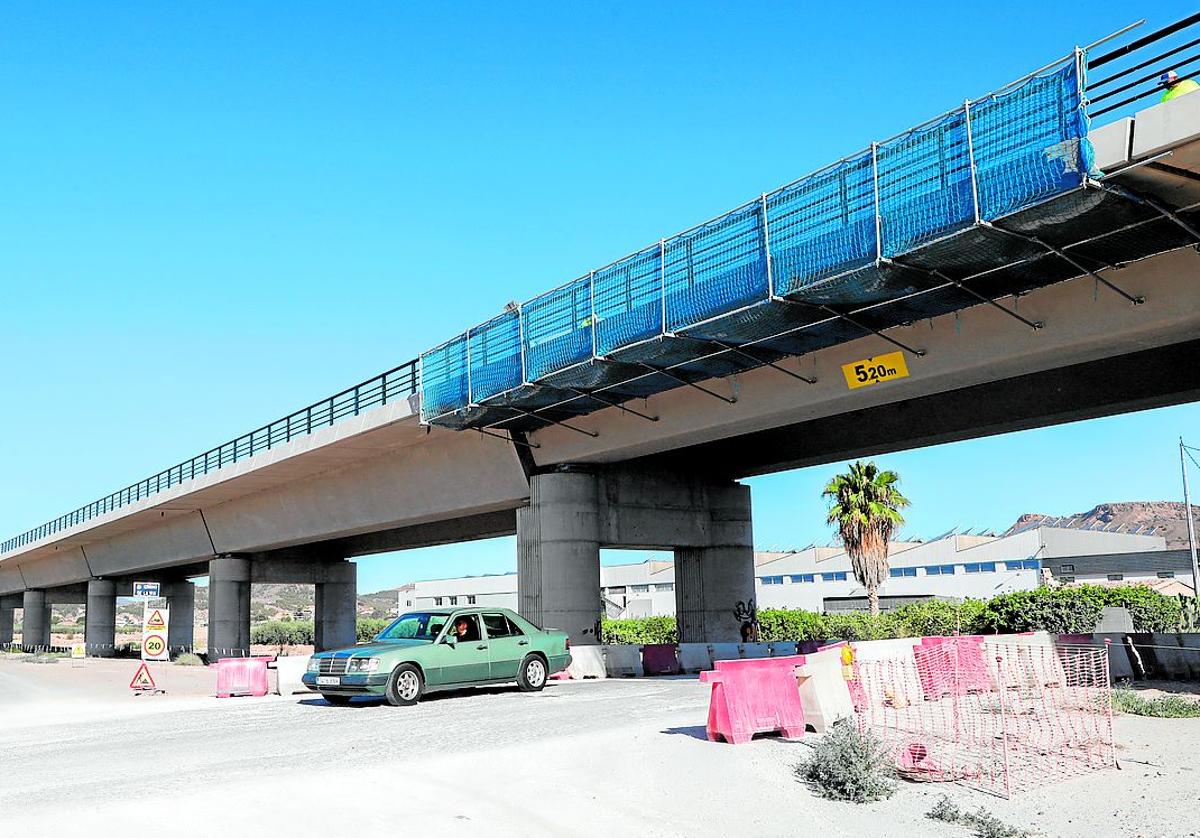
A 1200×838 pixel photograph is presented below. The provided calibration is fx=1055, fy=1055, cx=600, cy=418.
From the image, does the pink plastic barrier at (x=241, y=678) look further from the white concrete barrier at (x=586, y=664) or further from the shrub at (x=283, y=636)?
the shrub at (x=283, y=636)

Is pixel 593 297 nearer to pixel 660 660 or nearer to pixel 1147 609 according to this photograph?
pixel 660 660

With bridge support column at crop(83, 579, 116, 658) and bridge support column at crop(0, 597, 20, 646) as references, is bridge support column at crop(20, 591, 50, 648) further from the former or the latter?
bridge support column at crop(0, 597, 20, 646)

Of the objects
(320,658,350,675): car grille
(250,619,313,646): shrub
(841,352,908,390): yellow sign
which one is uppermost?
(841,352,908,390): yellow sign

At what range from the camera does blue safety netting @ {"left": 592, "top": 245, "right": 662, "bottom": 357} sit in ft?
68.3

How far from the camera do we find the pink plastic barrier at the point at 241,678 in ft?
74.1

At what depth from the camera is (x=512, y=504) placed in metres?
31.4

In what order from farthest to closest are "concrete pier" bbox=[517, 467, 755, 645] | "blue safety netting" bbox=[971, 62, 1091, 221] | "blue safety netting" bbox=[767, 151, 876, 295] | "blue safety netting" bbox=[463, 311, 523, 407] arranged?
"concrete pier" bbox=[517, 467, 755, 645] < "blue safety netting" bbox=[463, 311, 523, 407] < "blue safety netting" bbox=[767, 151, 876, 295] < "blue safety netting" bbox=[971, 62, 1091, 221]

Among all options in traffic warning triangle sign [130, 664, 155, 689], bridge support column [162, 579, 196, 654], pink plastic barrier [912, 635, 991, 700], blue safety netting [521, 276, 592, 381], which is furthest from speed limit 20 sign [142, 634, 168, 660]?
bridge support column [162, 579, 196, 654]

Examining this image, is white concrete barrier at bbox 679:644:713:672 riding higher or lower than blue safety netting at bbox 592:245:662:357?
lower

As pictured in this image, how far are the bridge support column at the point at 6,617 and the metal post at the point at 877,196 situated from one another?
10577 centimetres

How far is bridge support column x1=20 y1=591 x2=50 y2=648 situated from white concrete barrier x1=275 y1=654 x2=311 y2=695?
70.0 meters

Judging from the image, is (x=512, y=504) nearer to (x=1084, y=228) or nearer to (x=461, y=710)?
(x=461, y=710)

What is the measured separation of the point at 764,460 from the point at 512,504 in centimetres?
753

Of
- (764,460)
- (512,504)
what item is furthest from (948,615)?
(512,504)
